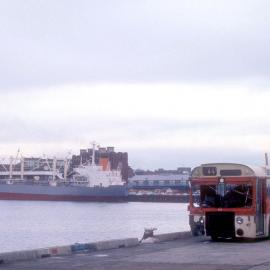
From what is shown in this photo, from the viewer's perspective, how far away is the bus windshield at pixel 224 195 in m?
23.8

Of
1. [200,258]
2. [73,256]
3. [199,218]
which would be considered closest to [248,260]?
[200,258]

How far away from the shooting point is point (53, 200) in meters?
137

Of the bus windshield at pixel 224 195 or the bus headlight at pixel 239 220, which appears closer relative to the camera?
the bus headlight at pixel 239 220

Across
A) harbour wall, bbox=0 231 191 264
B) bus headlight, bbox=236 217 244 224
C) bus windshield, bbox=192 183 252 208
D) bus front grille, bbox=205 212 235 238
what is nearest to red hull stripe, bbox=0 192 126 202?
harbour wall, bbox=0 231 191 264

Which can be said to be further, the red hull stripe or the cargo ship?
the cargo ship

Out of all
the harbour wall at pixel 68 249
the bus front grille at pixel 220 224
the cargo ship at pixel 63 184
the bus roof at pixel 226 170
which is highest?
the cargo ship at pixel 63 184

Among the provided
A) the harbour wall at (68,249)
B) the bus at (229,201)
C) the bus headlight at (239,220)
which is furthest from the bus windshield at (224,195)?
the harbour wall at (68,249)

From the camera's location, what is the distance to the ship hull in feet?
446

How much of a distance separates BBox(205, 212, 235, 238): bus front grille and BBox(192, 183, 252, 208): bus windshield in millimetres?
354

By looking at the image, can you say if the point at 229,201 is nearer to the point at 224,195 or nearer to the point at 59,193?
the point at 224,195

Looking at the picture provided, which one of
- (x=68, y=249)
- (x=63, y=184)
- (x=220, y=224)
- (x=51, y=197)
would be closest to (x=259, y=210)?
(x=220, y=224)

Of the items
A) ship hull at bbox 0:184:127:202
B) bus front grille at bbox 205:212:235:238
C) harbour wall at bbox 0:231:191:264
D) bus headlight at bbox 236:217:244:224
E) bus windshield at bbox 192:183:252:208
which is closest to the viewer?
harbour wall at bbox 0:231:191:264

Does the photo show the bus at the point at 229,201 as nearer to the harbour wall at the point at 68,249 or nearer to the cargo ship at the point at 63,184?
the harbour wall at the point at 68,249

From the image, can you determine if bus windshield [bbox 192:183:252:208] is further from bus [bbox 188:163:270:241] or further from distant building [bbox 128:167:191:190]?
distant building [bbox 128:167:191:190]
